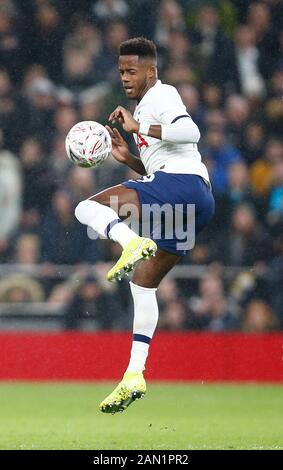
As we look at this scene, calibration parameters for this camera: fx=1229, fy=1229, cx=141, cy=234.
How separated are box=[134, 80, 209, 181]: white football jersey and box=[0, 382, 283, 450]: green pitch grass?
166cm

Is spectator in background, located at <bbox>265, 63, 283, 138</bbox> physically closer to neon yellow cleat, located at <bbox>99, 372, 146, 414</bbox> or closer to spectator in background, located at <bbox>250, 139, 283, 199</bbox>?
spectator in background, located at <bbox>250, 139, 283, 199</bbox>

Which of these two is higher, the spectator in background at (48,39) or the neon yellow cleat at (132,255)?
the spectator in background at (48,39)

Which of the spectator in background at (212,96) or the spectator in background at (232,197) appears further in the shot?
the spectator in background at (212,96)

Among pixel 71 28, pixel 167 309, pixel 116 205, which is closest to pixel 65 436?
pixel 116 205

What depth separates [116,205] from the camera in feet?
23.9

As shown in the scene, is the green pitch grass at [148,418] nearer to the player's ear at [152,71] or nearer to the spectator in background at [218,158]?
the spectator in background at [218,158]

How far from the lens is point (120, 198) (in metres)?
7.28

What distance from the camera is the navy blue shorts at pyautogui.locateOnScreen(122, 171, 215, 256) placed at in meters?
7.33

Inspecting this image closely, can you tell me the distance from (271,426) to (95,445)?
1.75 metres

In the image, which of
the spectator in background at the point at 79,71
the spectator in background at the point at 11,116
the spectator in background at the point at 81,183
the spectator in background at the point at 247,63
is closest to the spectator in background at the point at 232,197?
the spectator in background at the point at 247,63

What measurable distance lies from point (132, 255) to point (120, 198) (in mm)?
575

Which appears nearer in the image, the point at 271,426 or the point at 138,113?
the point at 138,113

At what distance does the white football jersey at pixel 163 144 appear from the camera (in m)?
7.39

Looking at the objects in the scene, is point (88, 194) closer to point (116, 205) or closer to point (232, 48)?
point (232, 48)
